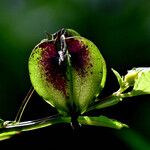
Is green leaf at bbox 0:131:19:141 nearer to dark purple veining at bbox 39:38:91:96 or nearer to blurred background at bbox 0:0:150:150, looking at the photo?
dark purple veining at bbox 39:38:91:96

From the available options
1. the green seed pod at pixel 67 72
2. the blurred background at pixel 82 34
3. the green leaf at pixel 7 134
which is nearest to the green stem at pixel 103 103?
the green seed pod at pixel 67 72

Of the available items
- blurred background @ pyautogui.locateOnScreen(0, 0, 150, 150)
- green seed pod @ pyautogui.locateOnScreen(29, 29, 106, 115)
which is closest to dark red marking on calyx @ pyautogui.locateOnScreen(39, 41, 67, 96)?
green seed pod @ pyautogui.locateOnScreen(29, 29, 106, 115)

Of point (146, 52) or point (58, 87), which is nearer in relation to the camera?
point (58, 87)

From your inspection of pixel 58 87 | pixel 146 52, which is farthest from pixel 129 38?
pixel 58 87

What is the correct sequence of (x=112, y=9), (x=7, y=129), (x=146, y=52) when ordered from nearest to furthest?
(x=7, y=129)
(x=146, y=52)
(x=112, y=9)

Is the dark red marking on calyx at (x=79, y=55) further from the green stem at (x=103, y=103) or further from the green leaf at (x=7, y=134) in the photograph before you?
the green leaf at (x=7, y=134)

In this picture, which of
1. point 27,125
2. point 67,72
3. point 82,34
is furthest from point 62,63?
point 82,34

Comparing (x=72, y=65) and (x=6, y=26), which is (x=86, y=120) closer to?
(x=72, y=65)
